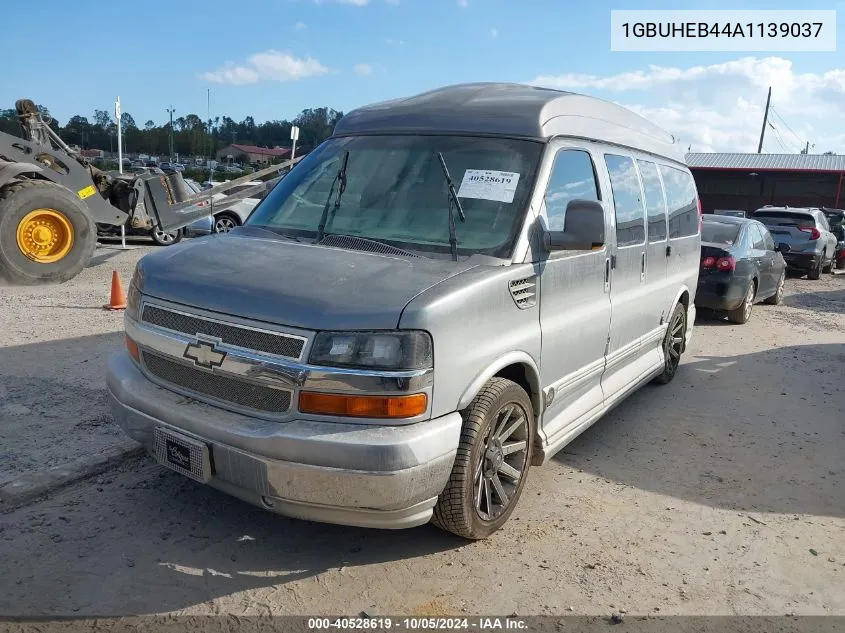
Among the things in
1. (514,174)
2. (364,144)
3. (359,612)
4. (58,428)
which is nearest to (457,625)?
(359,612)

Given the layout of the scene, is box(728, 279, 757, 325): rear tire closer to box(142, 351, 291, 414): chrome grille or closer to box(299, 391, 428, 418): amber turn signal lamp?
box(299, 391, 428, 418): amber turn signal lamp

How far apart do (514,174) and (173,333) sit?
1.99 meters

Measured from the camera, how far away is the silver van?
3002mm

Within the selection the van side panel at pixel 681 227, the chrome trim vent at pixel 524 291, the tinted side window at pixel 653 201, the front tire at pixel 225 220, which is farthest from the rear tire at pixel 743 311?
the front tire at pixel 225 220

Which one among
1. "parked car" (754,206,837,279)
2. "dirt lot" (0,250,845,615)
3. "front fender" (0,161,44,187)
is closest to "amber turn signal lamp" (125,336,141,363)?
"dirt lot" (0,250,845,615)

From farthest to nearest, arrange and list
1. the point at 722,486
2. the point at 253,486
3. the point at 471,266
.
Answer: the point at 722,486 → the point at 471,266 → the point at 253,486

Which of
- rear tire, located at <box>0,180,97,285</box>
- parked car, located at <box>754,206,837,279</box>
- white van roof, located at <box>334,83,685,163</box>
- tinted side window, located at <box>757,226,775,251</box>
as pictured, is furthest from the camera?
parked car, located at <box>754,206,837,279</box>

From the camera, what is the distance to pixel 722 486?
4.66 metres

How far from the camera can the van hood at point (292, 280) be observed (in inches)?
119

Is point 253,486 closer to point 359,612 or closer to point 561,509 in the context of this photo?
point 359,612

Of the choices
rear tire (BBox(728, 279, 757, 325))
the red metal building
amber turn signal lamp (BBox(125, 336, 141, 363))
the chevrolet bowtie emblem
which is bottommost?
rear tire (BBox(728, 279, 757, 325))

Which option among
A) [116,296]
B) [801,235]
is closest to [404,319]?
[116,296]

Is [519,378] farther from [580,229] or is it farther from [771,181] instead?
[771,181]

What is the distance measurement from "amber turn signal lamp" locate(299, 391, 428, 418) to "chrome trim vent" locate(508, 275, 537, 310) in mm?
883
